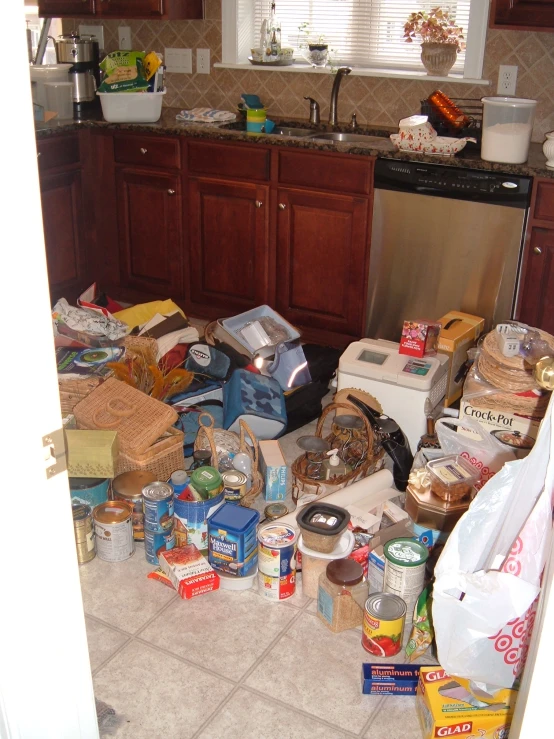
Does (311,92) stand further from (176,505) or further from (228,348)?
(176,505)

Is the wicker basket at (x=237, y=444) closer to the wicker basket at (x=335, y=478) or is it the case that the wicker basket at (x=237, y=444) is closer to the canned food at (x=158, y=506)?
the wicker basket at (x=335, y=478)

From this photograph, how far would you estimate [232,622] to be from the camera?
7.05 ft

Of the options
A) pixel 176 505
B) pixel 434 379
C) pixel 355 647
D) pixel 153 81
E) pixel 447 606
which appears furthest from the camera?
pixel 153 81

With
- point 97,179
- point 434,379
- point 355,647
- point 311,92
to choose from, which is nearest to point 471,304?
point 434,379

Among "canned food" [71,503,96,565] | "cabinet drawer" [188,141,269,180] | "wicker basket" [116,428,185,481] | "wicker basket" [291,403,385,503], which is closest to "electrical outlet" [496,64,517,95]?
"cabinet drawer" [188,141,269,180]

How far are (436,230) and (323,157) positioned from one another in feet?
1.90

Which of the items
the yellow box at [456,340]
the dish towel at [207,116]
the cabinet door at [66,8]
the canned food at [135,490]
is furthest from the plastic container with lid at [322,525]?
the cabinet door at [66,8]

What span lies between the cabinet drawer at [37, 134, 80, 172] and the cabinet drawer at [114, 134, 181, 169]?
0.65ft

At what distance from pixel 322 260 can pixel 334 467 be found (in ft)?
4.32

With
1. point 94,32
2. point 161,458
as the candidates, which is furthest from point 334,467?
point 94,32

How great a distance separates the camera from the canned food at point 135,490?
2.36 m

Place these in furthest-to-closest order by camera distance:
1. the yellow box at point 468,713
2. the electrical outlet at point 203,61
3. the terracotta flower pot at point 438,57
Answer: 1. the electrical outlet at point 203,61
2. the terracotta flower pot at point 438,57
3. the yellow box at point 468,713

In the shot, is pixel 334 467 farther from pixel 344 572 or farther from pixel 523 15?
pixel 523 15

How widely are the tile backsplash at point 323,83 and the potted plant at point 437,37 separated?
0.09 meters
